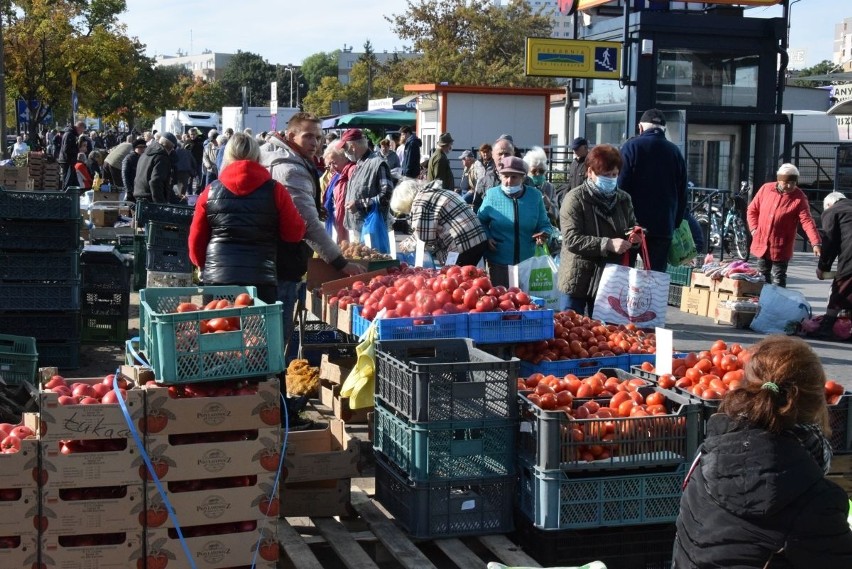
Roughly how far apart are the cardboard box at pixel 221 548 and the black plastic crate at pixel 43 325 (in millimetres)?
5332

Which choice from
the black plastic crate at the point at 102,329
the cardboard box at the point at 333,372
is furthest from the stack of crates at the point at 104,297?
the cardboard box at the point at 333,372

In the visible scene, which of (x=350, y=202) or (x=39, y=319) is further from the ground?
(x=350, y=202)

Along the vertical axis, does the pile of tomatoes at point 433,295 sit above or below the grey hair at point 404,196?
below

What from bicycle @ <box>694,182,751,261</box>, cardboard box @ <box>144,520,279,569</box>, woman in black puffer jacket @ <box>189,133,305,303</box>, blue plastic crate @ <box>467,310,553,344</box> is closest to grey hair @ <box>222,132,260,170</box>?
woman in black puffer jacket @ <box>189,133,305,303</box>

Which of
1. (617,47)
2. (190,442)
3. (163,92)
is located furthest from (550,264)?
(163,92)

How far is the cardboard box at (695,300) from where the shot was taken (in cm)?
1301

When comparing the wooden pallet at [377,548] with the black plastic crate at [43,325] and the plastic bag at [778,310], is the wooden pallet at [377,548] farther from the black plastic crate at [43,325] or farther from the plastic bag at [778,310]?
the plastic bag at [778,310]

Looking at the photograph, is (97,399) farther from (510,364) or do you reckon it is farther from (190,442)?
(510,364)

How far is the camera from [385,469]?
5543 millimetres

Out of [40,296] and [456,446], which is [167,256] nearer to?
[40,296]

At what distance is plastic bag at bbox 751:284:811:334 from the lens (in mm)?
11914

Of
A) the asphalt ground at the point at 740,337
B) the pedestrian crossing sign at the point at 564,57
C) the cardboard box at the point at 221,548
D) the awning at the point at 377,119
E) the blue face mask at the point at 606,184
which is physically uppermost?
the pedestrian crossing sign at the point at 564,57

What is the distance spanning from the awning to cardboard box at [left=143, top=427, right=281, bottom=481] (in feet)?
93.2

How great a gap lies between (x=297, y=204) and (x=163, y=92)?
60428 mm
